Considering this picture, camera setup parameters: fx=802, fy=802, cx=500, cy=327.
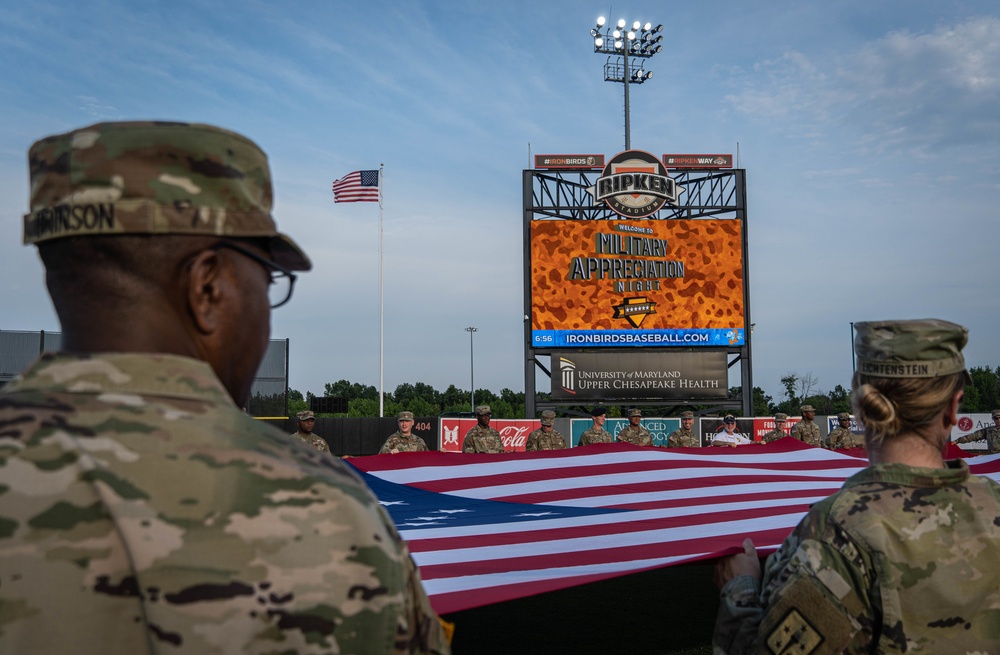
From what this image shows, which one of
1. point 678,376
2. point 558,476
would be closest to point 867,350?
point 558,476

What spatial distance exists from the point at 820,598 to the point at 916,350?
0.53m

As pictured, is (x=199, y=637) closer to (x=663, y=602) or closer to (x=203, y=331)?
(x=203, y=331)

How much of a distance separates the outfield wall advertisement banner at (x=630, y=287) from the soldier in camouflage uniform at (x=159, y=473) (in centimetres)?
1702

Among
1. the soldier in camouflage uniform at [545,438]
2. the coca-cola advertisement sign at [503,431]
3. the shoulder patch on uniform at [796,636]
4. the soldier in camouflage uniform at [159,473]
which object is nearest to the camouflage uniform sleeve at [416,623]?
the soldier in camouflage uniform at [159,473]

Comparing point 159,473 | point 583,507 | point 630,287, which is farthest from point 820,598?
point 630,287

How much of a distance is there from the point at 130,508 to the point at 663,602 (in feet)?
18.1

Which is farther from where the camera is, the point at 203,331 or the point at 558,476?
the point at 558,476

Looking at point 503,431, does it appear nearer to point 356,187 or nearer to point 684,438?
point 684,438

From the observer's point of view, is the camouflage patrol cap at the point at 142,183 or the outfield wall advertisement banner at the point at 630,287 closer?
the camouflage patrol cap at the point at 142,183

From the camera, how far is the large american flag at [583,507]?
3.14m

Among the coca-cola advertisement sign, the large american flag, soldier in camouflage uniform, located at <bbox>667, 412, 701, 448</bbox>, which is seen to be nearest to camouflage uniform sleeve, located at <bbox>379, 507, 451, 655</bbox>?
the large american flag

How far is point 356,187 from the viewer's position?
2138 cm

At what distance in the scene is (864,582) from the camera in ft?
4.98

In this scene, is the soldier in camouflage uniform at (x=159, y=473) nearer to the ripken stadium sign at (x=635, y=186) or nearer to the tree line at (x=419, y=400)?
the ripken stadium sign at (x=635, y=186)
